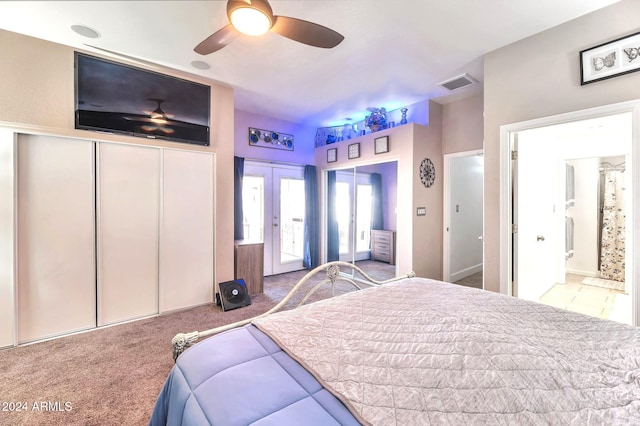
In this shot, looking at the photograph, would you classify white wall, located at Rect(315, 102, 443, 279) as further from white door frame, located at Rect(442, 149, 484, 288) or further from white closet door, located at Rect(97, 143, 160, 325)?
white closet door, located at Rect(97, 143, 160, 325)

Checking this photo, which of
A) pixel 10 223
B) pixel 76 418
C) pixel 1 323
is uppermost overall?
pixel 10 223

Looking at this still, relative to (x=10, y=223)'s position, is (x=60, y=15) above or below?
above

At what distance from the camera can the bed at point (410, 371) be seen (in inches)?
30.1

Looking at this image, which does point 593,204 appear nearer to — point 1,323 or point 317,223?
point 317,223

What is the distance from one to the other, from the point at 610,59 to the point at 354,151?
2975 millimetres

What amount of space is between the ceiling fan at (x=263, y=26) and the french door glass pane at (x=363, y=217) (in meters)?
2.96

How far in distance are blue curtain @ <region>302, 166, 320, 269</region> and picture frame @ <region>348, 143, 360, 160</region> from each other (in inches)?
34.2

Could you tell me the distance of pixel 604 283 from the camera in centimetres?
397

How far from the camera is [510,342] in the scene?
107 centimetres

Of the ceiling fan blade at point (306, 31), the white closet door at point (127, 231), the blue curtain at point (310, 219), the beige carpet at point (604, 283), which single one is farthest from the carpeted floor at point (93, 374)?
the beige carpet at point (604, 283)

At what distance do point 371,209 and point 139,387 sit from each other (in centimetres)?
375

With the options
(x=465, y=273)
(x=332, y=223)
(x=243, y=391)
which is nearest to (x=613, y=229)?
(x=465, y=273)

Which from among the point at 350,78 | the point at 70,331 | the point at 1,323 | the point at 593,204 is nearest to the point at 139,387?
the point at 70,331

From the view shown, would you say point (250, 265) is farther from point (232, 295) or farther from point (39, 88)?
point (39, 88)
